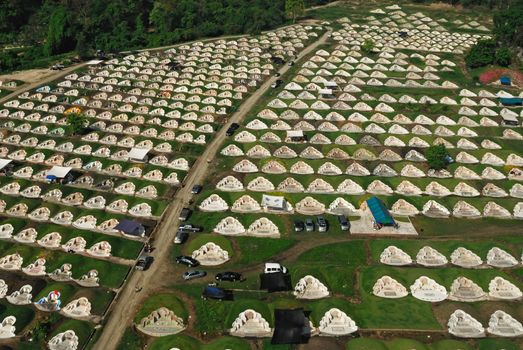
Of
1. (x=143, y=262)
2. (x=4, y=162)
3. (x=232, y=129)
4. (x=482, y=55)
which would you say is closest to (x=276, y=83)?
(x=232, y=129)

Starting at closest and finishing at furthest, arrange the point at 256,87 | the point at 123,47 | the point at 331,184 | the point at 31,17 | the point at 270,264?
1. the point at 270,264
2. the point at 331,184
3. the point at 256,87
4. the point at 123,47
5. the point at 31,17

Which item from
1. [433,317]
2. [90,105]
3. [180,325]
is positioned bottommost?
[433,317]

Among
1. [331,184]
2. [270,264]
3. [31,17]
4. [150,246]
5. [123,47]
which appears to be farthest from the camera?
[31,17]

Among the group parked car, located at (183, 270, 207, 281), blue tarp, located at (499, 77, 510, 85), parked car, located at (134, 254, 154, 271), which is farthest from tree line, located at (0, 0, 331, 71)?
parked car, located at (183, 270, 207, 281)

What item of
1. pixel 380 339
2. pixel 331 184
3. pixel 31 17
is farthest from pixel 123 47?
pixel 380 339

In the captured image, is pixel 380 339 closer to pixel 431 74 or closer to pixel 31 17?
pixel 431 74

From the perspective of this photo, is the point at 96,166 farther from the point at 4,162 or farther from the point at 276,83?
the point at 276,83

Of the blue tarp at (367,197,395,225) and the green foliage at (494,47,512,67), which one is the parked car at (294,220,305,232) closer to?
the blue tarp at (367,197,395,225)
